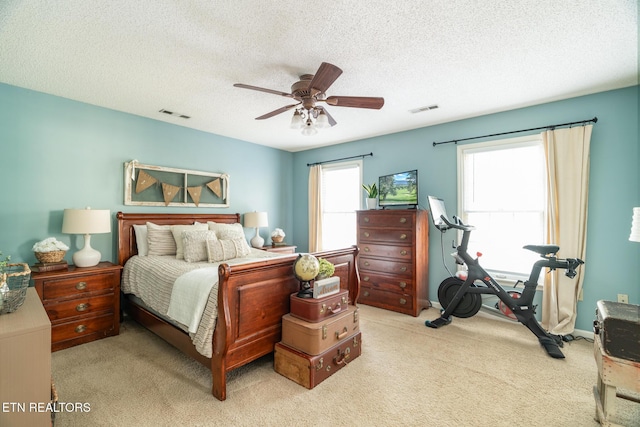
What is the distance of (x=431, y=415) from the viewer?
187 cm

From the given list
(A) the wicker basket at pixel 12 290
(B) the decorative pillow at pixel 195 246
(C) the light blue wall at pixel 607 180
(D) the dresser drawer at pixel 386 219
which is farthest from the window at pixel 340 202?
(A) the wicker basket at pixel 12 290

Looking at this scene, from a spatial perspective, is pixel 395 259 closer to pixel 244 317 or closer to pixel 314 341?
pixel 314 341

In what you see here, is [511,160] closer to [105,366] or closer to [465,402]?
[465,402]

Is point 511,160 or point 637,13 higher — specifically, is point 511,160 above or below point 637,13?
below

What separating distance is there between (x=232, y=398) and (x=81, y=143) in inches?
132

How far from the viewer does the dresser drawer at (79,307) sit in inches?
108

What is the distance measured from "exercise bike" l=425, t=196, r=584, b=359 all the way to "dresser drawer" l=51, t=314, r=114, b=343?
3.56 metres

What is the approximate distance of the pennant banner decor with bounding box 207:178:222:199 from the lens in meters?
4.48

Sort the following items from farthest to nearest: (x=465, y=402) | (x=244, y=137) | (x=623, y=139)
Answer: (x=244, y=137) → (x=623, y=139) → (x=465, y=402)

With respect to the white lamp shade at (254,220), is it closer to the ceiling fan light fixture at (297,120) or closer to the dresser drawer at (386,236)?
the dresser drawer at (386,236)

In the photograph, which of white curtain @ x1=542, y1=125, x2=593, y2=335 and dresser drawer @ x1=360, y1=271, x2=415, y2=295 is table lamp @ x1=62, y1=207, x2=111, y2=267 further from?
white curtain @ x1=542, y1=125, x2=593, y2=335

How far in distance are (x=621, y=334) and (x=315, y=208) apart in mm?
4252

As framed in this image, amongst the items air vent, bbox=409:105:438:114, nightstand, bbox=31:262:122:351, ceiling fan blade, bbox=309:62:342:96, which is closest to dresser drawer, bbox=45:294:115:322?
nightstand, bbox=31:262:122:351

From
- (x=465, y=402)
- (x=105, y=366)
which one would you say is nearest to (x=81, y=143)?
(x=105, y=366)
